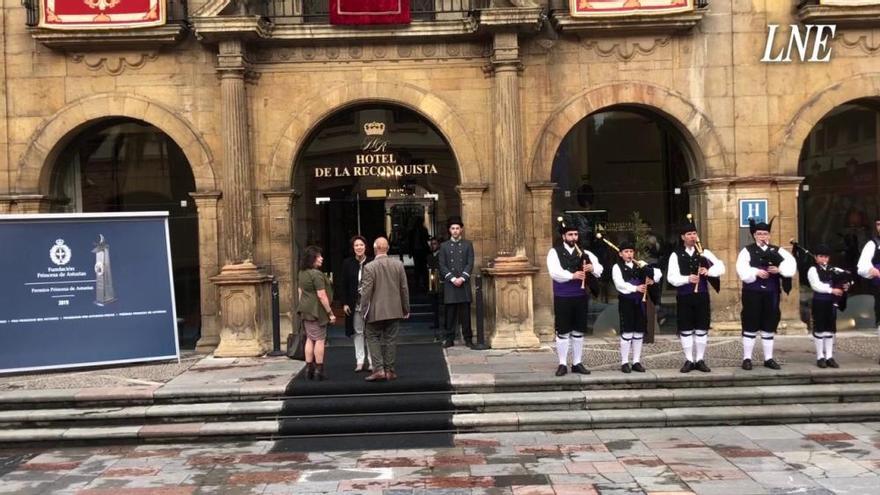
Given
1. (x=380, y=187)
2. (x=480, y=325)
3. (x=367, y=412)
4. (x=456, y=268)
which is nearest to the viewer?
(x=367, y=412)

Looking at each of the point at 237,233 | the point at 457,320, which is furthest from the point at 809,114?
the point at 237,233

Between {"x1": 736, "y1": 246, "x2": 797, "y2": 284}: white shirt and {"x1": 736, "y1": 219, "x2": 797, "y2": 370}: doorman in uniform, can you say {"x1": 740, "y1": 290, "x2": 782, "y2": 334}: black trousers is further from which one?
{"x1": 736, "y1": 246, "x2": 797, "y2": 284}: white shirt

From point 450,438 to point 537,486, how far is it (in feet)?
6.06

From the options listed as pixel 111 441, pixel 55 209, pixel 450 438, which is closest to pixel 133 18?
pixel 55 209

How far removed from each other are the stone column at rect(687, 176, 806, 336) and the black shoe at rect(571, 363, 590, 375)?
12.8 feet

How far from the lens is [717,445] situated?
773 centimetres

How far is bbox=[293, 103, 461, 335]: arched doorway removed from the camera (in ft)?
42.1

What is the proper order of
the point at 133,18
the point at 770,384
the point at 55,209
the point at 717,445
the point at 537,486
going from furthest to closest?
the point at 55,209, the point at 133,18, the point at 770,384, the point at 717,445, the point at 537,486

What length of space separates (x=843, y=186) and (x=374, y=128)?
8.15 m

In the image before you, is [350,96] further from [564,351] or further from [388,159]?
[564,351]

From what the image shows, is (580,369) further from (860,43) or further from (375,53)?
(860,43)

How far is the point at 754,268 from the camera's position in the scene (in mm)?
9578

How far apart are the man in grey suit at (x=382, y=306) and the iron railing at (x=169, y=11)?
5.48 m

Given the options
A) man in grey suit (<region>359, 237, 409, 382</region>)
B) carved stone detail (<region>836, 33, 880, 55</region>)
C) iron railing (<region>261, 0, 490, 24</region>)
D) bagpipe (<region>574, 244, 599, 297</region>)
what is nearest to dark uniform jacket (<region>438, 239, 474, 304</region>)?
man in grey suit (<region>359, 237, 409, 382</region>)
